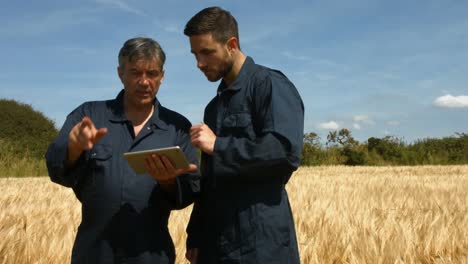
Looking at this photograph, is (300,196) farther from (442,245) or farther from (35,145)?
(35,145)

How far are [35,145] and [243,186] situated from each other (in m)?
26.3

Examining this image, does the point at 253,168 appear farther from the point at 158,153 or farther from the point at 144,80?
the point at 144,80

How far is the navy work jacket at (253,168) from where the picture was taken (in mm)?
1882

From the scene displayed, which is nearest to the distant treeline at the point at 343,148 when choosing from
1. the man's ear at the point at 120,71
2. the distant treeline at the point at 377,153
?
the distant treeline at the point at 377,153

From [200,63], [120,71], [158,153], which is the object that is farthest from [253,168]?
[120,71]

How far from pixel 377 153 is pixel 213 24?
25.2 m

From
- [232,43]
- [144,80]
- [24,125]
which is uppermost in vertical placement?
[24,125]

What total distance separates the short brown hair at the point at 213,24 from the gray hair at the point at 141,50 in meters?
0.23

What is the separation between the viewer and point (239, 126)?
2.01 m

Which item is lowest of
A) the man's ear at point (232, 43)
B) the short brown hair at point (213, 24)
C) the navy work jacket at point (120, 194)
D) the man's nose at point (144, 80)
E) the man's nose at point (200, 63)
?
the navy work jacket at point (120, 194)

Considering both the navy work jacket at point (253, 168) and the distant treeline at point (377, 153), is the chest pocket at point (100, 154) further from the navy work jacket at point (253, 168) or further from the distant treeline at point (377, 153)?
the distant treeline at point (377, 153)

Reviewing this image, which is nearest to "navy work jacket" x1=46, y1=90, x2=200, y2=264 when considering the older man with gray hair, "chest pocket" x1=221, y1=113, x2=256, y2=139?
the older man with gray hair

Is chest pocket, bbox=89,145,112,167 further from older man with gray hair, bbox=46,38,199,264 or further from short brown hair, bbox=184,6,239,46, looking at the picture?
short brown hair, bbox=184,6,239,46

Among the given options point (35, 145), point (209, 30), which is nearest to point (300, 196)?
point (209, 30)
